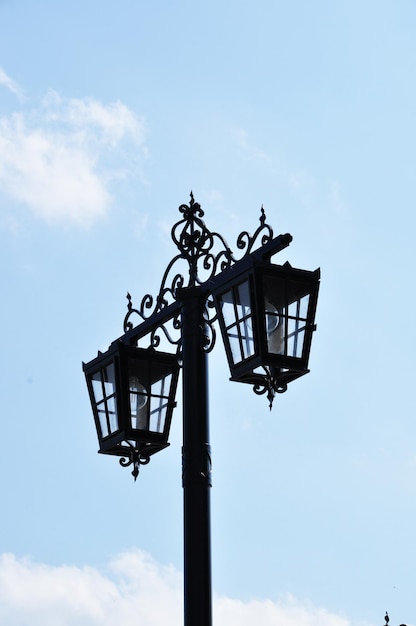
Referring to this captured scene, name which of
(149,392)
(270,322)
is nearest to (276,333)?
(270,322)

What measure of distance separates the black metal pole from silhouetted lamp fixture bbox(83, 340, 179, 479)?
678 mm

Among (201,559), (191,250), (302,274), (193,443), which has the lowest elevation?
(201,559)

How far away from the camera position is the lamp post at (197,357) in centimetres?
1015

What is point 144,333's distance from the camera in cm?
1160

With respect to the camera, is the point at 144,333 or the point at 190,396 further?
the point at 144,333

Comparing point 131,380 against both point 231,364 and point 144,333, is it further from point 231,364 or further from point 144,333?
point 231,364

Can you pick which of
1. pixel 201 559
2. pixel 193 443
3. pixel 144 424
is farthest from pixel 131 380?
pixel 201 559

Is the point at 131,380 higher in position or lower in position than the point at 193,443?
higher

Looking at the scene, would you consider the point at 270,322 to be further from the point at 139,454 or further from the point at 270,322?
the point at 139,454

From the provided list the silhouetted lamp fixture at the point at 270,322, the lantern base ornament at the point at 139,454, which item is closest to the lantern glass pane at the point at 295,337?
the silhouetted lamp fixture at the point at 270,322

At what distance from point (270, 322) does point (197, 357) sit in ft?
2.78

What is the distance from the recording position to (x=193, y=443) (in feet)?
34.5

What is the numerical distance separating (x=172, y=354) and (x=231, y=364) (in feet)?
4.15

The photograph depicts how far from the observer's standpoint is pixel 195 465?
10.4m
